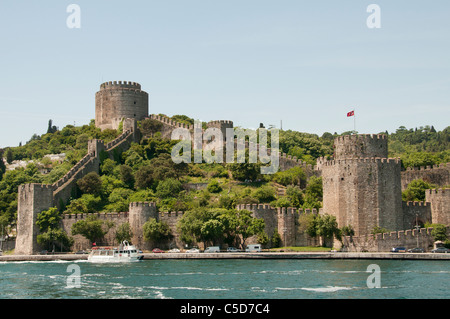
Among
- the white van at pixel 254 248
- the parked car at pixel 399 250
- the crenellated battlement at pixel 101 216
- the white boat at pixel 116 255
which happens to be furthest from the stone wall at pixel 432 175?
the white boat at pixel 116 255

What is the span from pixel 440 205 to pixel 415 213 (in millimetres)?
2256

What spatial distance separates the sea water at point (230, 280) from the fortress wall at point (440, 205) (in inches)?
312

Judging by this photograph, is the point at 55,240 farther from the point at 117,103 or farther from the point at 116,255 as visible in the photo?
the point at 117,103

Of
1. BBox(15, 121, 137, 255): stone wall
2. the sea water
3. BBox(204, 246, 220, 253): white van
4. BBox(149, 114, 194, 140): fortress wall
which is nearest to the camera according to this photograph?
the sea water

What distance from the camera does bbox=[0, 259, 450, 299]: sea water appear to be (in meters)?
36.9

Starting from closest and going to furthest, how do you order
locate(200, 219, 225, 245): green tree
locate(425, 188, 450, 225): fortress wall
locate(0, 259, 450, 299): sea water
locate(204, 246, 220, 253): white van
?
1. locate(0, 259, 450, 299): sea water
2. locate(200, 219, 225, 245): green tree
3. locate(204, 246, 220, 253): white van
4. locate(425, 188, 450, 225): fortress wall

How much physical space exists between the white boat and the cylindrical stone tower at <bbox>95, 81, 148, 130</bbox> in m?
29.2

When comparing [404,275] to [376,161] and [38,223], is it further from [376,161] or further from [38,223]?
[38,223]

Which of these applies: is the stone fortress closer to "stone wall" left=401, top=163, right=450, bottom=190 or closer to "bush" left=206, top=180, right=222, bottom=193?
"stone wall" left=401, top=163, right=450, bottom=190

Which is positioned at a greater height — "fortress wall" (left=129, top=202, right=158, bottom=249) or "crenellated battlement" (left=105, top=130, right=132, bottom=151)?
"crenellated battlement" (left=105, top=130, right=132, bottom=151)

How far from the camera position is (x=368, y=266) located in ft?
161

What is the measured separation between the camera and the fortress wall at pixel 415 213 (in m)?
60.2

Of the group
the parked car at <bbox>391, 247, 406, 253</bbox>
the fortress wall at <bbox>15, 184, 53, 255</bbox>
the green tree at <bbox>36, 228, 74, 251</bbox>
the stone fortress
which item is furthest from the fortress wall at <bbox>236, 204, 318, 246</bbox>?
the fortress wall at <bbox>15, 184, 53, 255</bbox>

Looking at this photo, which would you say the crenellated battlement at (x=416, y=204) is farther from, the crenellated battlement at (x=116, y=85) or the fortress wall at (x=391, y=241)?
the crenellated battlement at (x=116, y=85)
